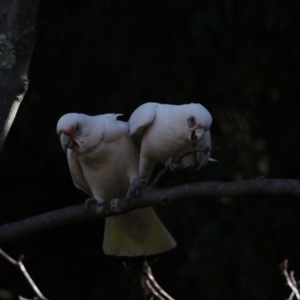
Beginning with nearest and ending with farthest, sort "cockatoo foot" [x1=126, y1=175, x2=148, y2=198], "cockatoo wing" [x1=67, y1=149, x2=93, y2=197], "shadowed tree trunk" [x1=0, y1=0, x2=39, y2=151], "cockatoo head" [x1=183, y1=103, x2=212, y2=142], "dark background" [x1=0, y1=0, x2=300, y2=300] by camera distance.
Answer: "shadowed tree trunk" [x1=0, y1=0, x2=39, y2=151], "cockatoo foot" [x1=126, y1=175, x2=148, y2=198], "cockatoo head" [x1=183, y1=103, x2=212, y2=142], "cockatoo wing" [x1=67, y1=149, x2=93, y2=197], "dark background" [x1=0, y1=0, x2=300, y2=300]

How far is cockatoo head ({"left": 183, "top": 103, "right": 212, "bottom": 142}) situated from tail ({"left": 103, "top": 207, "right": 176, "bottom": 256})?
0.50 metres

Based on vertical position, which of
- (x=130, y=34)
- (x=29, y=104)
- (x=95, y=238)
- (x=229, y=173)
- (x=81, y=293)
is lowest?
(x=81, y=293)

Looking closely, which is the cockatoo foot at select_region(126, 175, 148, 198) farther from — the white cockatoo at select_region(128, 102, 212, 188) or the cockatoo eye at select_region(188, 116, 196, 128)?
the cockatoo eye at select_region(188, 116, 196, 128)

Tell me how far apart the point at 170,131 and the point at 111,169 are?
0.32m

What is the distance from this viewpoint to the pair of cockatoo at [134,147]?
2672mm

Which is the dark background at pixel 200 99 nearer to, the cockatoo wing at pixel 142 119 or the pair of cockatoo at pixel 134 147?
the pair of cockatoo at pixel 134 147

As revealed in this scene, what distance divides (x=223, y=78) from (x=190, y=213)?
72 centimetres

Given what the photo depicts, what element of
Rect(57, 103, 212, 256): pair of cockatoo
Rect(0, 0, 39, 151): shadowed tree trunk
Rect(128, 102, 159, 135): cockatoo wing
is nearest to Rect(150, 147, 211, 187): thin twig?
Rect(57, 103, 212, 256): pair of cockatoo

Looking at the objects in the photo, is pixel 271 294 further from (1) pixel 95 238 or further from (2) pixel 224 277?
(1) pixel 95 238

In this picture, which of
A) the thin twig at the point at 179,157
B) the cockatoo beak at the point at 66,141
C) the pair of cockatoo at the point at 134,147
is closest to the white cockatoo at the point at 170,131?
the pair of cockatoo at the point at 134,147

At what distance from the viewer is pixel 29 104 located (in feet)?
14.2

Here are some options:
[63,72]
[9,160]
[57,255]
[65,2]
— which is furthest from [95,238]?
[65,2]

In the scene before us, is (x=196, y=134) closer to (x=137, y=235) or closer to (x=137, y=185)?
(x=137, y=185)

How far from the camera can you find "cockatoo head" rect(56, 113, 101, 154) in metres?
2.68
